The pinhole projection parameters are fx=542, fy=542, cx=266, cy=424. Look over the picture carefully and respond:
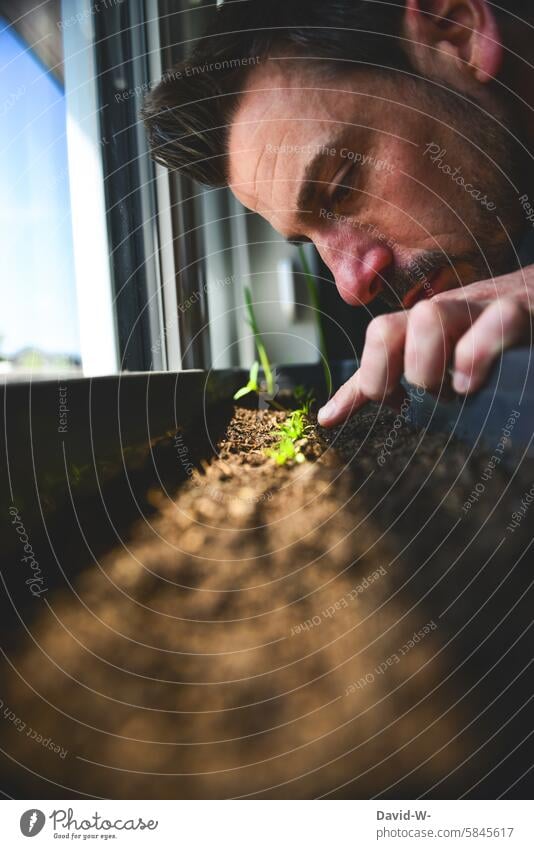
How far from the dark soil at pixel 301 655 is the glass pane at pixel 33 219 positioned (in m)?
0.16

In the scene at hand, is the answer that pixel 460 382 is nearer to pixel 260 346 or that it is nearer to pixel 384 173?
pixel 384 173

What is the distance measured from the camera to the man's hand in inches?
Answer: 12.2

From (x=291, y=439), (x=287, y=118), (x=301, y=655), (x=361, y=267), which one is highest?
(x=287, y=118)

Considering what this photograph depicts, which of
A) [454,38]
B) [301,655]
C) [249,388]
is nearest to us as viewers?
[301,655]

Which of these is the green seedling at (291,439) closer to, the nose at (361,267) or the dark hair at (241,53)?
the nose at (361,267)

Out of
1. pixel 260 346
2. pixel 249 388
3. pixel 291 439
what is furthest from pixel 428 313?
pixel 260 346

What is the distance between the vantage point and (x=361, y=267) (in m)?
0.42

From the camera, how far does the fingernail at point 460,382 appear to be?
0.33 m

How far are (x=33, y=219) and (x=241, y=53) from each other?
0.65 ft
